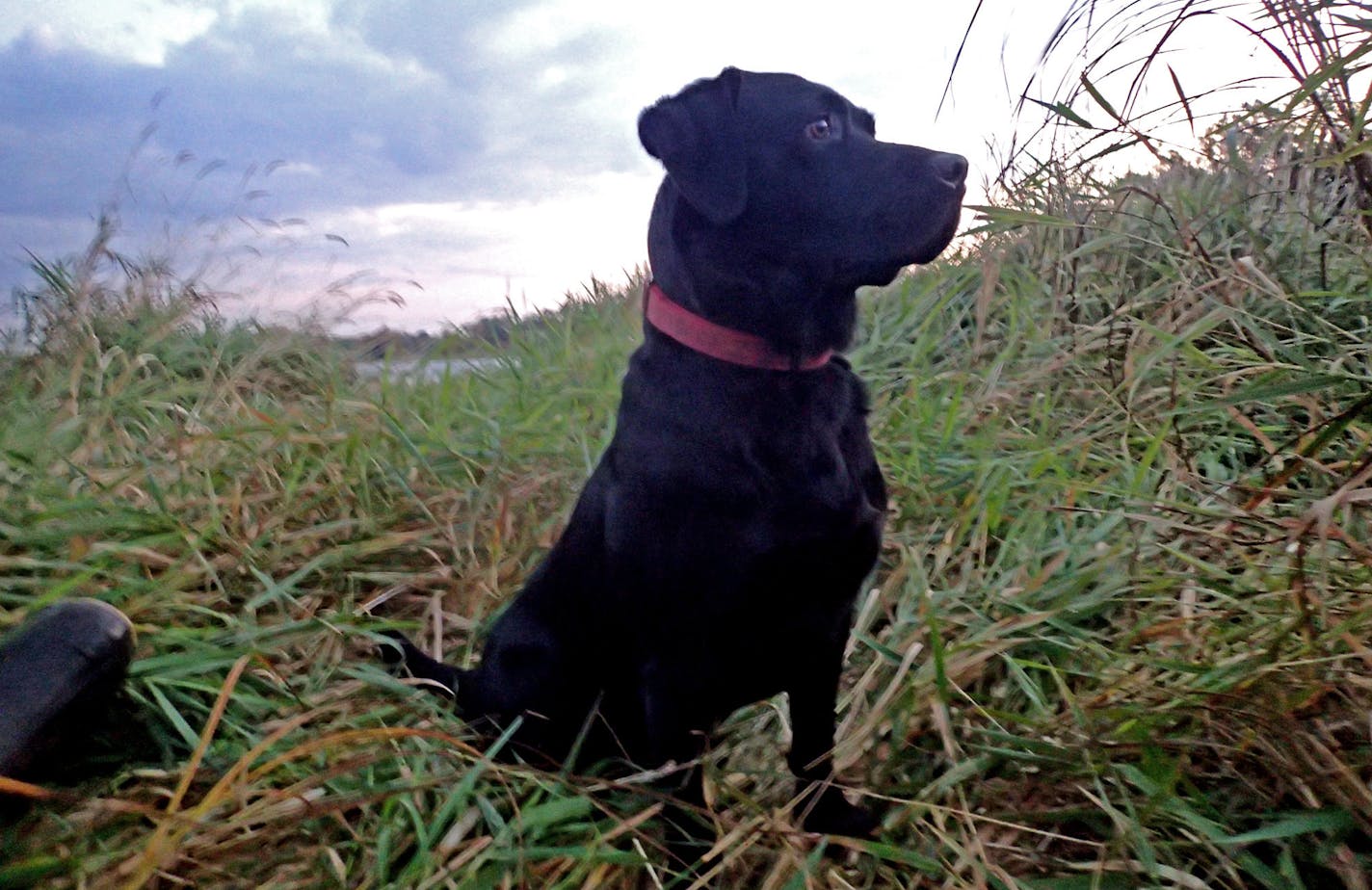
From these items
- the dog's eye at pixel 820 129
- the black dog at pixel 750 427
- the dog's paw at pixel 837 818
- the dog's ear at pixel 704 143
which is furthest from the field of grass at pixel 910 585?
the dog's ear at pixel 704 143

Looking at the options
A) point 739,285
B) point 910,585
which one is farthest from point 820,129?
point 910,585

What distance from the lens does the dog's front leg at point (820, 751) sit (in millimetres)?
1865

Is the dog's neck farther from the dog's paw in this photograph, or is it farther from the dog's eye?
the dog's paw

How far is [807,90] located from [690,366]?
619mm

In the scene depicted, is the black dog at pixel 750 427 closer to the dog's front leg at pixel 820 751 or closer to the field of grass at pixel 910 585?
the dog's front leg at pixel 820 751

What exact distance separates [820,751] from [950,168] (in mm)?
1155

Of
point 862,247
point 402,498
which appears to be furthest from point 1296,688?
point 402,498

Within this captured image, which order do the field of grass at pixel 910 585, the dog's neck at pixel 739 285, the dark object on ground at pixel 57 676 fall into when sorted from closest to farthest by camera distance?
the field of grass at pixel 910 585 < the dark object on ground at pixel 57 676 < the dog's neck at pixel 739 285

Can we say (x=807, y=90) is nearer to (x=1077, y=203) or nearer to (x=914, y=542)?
(x=914, y=542)

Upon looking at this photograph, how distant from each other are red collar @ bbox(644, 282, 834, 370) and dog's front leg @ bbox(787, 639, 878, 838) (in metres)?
0.56

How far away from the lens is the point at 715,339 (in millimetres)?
1758

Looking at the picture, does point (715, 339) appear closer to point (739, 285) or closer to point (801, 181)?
point (739, 285)

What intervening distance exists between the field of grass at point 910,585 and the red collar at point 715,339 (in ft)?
1.82

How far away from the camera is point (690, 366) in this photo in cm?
176
